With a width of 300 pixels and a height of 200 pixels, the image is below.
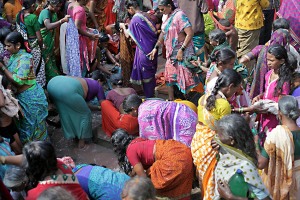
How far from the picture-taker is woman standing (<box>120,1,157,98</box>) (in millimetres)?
5414

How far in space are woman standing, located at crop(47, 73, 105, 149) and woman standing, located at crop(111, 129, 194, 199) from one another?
1.21 metres

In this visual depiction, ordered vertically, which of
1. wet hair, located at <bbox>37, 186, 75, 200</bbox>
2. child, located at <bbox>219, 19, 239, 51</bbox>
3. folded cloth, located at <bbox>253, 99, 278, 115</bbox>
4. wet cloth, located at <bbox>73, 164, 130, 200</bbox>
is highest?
child, located at <bbox>219, 19, 239, 51</bbox>

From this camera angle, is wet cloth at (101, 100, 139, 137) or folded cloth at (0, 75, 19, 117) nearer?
folded cloth at (0, 75, 19, 117)

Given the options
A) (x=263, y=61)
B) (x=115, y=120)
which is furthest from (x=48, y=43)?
(x=263, y=61)

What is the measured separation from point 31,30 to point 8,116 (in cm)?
182

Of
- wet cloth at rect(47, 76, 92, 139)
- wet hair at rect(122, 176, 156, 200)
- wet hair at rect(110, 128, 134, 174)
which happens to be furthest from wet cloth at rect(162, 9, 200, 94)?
wet hair at rect(122, 176, 156, 200)

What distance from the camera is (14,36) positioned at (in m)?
4.27

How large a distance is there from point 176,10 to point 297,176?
2.50m

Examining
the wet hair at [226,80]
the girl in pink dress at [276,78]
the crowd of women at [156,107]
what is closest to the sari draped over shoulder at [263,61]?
the crowd of women at [156,107]

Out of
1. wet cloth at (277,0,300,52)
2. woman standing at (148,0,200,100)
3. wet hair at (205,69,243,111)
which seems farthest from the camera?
wet cloth at (277,0,300,52)

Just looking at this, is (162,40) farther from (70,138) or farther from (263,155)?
(263,155)

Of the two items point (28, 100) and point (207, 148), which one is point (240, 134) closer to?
point (207, 148)

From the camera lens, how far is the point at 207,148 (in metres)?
3.41

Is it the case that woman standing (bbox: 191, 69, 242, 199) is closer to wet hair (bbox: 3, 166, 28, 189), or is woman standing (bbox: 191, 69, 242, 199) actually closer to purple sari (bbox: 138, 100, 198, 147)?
purple sari (bbox: 138, 100, 198, 147)
